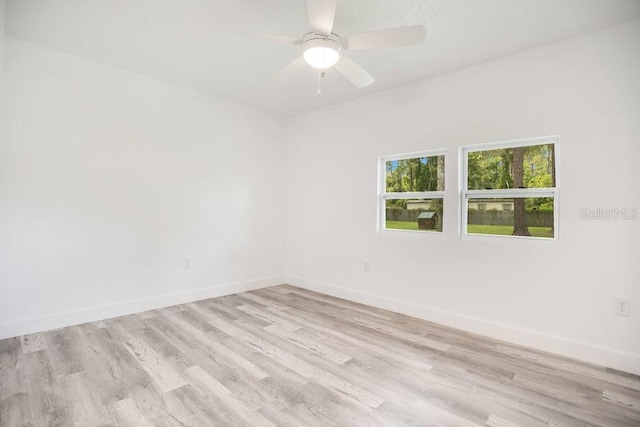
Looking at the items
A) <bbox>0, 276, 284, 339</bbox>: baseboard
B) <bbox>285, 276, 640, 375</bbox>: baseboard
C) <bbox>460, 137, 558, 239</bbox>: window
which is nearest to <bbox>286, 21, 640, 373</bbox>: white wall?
<bbox>285, 276, 640, 375</bbox>: baseboard

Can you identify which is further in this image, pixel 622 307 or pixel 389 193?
pixel 389 193

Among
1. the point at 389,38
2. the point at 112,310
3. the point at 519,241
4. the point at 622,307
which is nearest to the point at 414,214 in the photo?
the point at 519,241

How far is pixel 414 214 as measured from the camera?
3.54m

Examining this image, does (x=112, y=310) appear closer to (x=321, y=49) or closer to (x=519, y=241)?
(x=321, y=49)

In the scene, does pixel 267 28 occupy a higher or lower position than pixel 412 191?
higher

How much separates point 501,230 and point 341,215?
1886 millimetres

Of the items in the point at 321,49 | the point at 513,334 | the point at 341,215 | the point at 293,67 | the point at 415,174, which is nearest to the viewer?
the point at 321,49

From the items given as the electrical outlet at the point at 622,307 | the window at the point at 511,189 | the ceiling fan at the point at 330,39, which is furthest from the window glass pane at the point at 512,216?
the ceiling fan at the point at 330,39

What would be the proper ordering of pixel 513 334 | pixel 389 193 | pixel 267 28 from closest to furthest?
1. pixel 267 28
2. pixel 513 334
3. pixel 389 193

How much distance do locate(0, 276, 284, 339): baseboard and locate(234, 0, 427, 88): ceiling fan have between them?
2901mm

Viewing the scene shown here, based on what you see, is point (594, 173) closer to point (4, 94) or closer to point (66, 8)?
point (66, 8)

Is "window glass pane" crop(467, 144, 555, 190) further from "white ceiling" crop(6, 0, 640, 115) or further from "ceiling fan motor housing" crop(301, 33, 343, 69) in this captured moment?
"ceiling fan motor housing" crop(301, 33, 343, 69)

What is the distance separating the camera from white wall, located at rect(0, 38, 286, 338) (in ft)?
8.86

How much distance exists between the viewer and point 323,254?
14.2 feet
